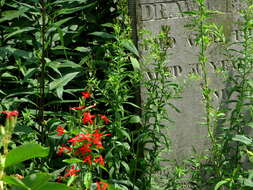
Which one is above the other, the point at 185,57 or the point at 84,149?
the point at 185,57

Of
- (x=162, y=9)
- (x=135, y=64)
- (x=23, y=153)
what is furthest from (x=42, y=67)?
(x=23, y=153)

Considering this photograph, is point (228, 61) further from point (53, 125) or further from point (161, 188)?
point (53, 125)

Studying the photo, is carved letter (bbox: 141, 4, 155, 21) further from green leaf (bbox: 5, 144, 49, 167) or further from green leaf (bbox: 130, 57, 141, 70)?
green leaf (bbox: 5, 144, 49, 167)

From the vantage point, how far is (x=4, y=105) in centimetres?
384

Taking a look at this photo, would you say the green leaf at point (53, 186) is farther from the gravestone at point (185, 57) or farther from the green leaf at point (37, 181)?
the gravestone at point (185, 57)

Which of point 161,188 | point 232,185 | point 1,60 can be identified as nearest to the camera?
point 232,185

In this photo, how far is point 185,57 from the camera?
174 inches

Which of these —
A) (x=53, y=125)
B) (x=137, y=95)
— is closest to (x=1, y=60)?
(x=53, y=125)

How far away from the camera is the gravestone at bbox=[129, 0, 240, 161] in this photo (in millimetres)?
4395

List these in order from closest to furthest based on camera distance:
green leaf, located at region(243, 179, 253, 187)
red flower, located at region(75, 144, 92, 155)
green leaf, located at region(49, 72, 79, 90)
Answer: red flower, located at region(75, 144, 92, 155) < green leaf, located at region(243, 179, 253, 187) < green leaf, located at region(49, 72, 79, 90)

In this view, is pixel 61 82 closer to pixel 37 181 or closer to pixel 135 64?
pixel 135 64

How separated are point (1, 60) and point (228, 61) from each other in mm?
1763

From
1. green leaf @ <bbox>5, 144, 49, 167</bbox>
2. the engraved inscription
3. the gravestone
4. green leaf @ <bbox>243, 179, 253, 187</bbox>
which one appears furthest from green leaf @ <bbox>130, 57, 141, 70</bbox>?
green leaf @ <bbox>5, 144, 49, 167</bbox>

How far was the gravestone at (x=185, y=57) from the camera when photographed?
4395 millimetres
